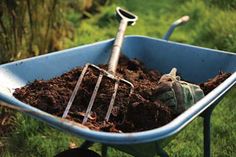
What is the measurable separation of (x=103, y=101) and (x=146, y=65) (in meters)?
0.84

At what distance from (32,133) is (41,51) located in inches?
39.0

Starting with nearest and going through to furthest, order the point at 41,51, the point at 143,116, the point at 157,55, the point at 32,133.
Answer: the point at 143,116
the point at 157,55
the point at 32,133
the point at 41,51

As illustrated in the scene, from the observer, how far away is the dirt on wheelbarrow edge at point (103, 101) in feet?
5.57

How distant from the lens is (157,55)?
8.50 feet

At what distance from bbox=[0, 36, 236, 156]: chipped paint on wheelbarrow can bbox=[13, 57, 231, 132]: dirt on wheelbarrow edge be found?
83 millimetres

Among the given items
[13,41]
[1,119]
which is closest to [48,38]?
[13,41]

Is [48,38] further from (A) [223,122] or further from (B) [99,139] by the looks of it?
(B) [99,139]

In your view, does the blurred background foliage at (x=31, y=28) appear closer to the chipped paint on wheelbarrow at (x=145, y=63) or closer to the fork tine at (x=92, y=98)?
the chipped paint on wheelbarrow at (x=145, y=63)

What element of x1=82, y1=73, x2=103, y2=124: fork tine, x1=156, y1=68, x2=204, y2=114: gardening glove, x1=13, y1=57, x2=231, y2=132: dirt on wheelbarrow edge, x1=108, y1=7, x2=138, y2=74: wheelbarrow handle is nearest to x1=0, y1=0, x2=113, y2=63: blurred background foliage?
x1=108, y1=7, x2=138, y2=74: wheelbarrow handle

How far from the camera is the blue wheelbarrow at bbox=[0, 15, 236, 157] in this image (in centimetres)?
142

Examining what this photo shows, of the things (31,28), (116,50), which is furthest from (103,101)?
(31,28)

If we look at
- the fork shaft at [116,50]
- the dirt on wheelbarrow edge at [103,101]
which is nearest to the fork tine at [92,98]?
the dirt on wheelbarrow edge at [103,101]

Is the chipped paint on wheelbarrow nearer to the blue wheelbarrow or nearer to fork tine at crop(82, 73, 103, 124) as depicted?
the blue wheelbarrow

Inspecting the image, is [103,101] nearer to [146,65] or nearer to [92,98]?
[92,98]
